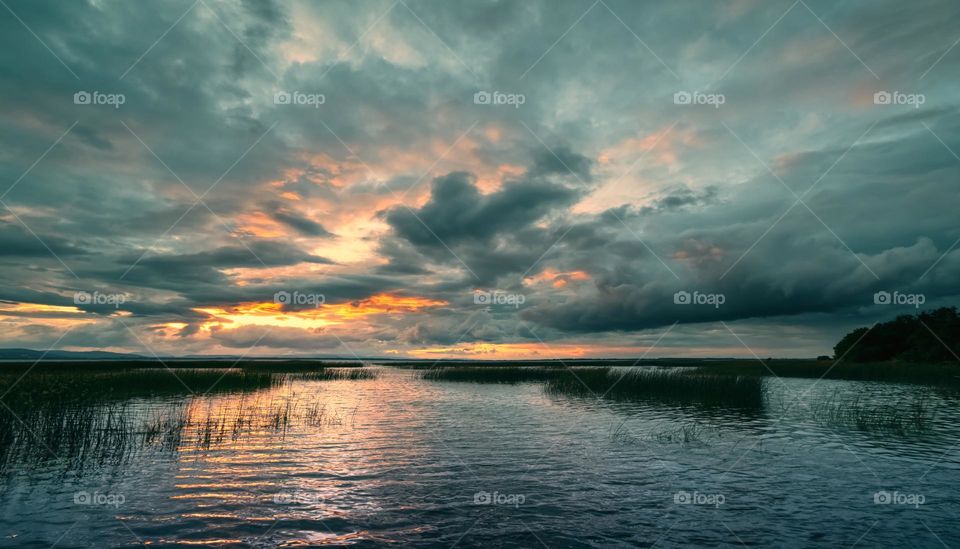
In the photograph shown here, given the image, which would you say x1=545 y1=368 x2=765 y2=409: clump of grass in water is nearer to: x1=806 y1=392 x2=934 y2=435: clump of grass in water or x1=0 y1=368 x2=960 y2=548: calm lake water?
x1=806 y1=392 x2=934 y2=435: clump of grass in water

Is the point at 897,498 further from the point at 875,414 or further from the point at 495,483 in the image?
the point at 875,414

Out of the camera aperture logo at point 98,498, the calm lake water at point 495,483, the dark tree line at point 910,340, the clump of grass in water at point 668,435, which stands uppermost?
the dark tree line at point 910,340

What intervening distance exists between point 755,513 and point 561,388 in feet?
112

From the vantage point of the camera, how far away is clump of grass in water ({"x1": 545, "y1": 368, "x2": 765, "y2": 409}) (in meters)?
38.2

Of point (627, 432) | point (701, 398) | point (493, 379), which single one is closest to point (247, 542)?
point (627, 432)

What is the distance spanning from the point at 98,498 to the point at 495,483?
11353 millimetres

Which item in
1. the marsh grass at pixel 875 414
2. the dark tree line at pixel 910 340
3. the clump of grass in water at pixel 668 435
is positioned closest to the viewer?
the clump of grass in water at pixel 668 435

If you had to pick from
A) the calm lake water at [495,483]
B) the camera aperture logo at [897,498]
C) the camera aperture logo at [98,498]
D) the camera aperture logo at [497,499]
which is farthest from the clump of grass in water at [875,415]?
the camera aperture logo at [98,498]

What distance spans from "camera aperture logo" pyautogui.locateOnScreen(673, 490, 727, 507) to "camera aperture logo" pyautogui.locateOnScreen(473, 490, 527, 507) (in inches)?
177

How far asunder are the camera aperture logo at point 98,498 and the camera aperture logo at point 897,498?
2131 cm

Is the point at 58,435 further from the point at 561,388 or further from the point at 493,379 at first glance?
the point at 493,379

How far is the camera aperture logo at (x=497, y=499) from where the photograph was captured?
14102 millimetres

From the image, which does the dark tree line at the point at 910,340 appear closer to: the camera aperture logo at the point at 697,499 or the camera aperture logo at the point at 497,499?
the camera aperture logo at the point at 697,499

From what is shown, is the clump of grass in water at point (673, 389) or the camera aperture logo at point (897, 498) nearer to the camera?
the camera aperture logo at point (897, 498)
